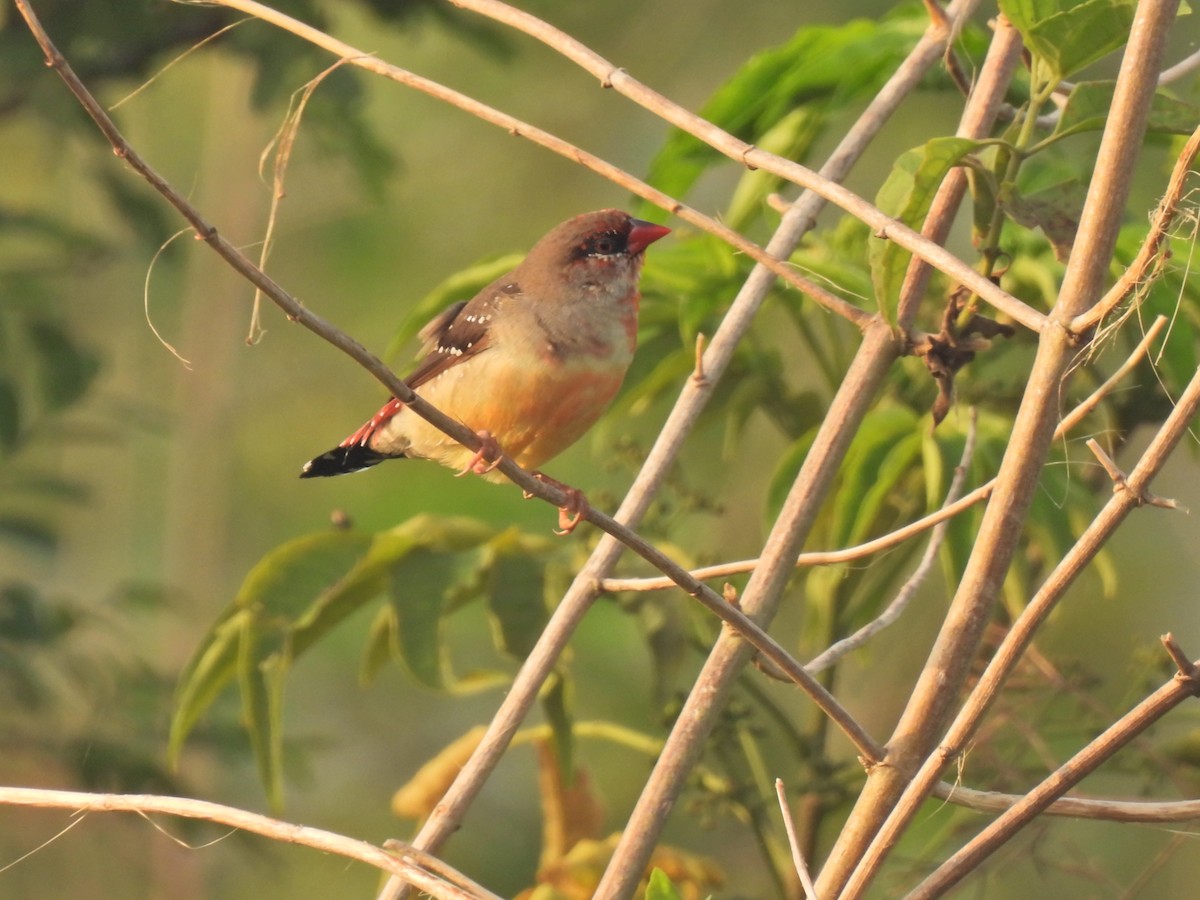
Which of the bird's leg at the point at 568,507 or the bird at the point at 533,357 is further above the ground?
the bird at the point at 533,357

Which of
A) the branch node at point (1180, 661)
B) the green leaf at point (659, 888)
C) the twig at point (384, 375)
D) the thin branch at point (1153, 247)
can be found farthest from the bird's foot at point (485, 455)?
the branch node at point (1180, 661)

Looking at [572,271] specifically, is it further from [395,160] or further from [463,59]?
[463,59]

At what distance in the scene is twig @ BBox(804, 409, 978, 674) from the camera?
183 centimetres

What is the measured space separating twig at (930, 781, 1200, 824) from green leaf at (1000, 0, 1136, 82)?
0.92m

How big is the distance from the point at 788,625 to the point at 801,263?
405cm

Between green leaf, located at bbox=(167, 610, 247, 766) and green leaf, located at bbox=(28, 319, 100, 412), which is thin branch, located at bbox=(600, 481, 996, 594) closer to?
green leaf, located at bbox=(167, 610, 247, 766)

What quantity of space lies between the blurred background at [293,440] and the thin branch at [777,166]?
1.00m

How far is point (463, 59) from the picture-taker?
344 inches

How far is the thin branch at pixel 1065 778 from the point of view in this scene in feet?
4.76

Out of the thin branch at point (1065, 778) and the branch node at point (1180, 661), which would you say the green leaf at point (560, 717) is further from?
the branch node at point (1180, 661)

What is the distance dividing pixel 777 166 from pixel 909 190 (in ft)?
0.53

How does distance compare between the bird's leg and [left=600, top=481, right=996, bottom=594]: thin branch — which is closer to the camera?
[left=600, top=481, right=996, bottom=594]: thin branch

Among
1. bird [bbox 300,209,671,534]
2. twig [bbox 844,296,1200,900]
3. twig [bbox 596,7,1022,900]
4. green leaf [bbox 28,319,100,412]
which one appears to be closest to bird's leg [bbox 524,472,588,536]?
bird [bbox 300,209,671,534]

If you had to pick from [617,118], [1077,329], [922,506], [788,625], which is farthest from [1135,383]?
[617,118]
